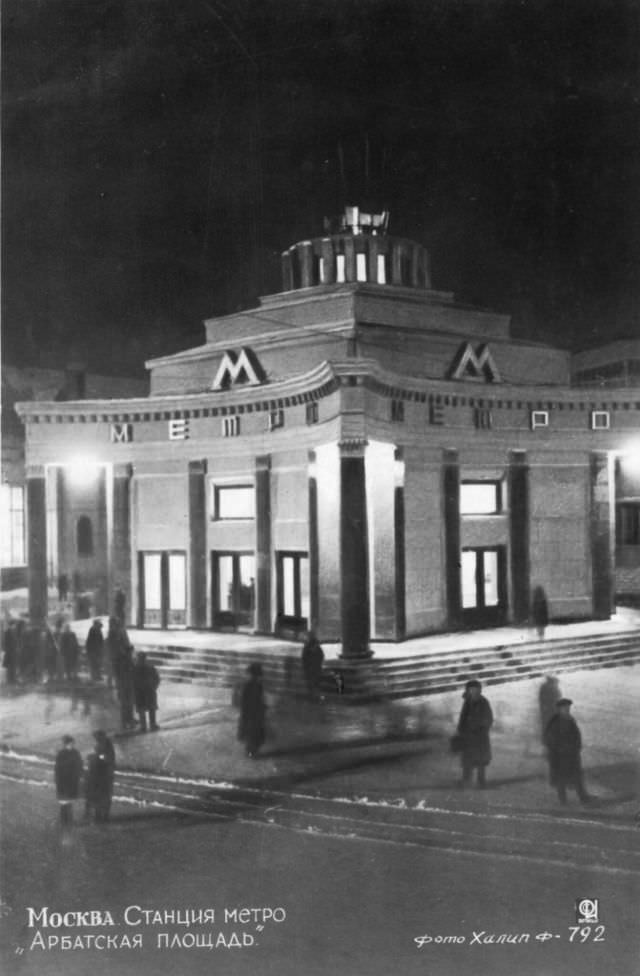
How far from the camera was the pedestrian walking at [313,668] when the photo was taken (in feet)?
42.7

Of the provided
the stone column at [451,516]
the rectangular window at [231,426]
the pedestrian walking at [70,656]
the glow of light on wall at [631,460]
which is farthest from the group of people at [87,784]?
the glow of light on wall at [631,460]

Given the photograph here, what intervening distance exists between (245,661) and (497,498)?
7113 mm

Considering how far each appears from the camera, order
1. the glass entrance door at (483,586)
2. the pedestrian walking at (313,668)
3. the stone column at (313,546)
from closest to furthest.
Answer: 1. the pedestrian walking at (313,668)
2. the stone column at (313,546)
3. the glass entrance door at (483,586)

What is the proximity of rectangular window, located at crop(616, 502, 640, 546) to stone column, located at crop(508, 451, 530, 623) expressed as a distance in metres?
3.67

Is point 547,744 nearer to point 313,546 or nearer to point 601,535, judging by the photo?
point 313,546

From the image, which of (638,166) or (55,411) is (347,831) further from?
(55,411)

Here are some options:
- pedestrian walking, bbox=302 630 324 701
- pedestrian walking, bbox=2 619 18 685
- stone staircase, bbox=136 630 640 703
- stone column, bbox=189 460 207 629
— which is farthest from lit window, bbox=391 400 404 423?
pedestrian walking, bbox=2 619 18 685

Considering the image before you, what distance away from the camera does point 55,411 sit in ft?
58.3

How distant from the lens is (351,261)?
1931cm

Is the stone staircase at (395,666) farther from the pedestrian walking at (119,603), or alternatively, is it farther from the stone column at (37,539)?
the stone column at (37,539)

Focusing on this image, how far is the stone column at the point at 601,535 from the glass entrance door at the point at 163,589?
9.35 meters

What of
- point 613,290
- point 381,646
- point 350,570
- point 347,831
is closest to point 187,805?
point 347,831

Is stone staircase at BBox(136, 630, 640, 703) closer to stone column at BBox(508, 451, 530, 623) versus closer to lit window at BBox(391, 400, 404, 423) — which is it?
stone column at BBox(508, 451, 530, 623)

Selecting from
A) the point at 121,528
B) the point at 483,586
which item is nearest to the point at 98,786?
the point at 121,528
